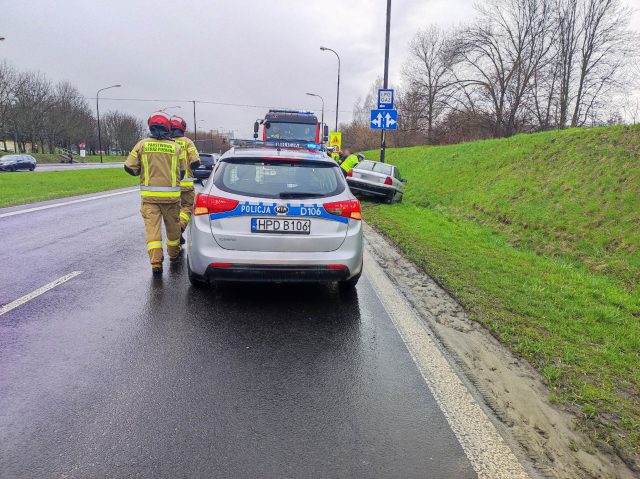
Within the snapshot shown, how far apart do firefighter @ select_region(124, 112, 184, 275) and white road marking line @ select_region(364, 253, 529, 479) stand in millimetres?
3101

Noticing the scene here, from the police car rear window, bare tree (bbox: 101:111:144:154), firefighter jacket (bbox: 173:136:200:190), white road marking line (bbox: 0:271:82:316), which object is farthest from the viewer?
bare tree (bbox: 101:111:144:154)

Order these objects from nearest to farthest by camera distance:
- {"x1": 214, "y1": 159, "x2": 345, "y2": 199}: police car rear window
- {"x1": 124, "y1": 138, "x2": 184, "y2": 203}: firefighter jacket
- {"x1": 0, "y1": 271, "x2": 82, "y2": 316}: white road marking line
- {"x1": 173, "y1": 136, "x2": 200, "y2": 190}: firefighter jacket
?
{"x1": 0, "y1": 271, "x2": 82, "y2": 316}: white road marking line
{"x1": 214, "y1": 159, "x2": 345, "y2": 199}: police car rear window
{"x1": 124, "y1": 138, "x2": 184, "y2": 203}: firefighter jacket
{"x1": 173, "y1": 136, "x2": 200, "y2": 190}: firefighter jacket

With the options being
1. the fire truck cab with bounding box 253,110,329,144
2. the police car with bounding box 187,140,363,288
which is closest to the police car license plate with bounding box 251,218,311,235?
the police car with bounding box 187,140,363,288

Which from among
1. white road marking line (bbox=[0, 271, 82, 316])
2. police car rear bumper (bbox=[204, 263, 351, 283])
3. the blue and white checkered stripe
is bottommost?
white road marking line (bbox=[0, 271, 82, 316])

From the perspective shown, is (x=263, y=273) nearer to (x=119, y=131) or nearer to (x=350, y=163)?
(x=350, y=163)

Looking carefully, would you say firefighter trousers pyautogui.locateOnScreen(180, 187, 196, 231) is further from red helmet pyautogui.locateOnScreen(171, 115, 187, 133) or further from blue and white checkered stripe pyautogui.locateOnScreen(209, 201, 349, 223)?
blue and white checkered stripe pyautogui.locateOnScreen(209, 201, 349, 223)

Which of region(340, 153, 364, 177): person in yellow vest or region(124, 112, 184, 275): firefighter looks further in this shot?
region(340, 153, 364, 177): person in yellow vest

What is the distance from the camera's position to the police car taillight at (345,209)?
4629mm

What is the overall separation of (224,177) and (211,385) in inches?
91.2

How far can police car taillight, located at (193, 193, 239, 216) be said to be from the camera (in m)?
4.50

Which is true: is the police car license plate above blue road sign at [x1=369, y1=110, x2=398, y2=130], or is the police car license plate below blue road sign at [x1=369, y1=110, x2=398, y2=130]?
below

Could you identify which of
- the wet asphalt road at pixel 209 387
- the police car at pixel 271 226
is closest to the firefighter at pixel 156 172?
the wet asphalt road at pixel 209 387

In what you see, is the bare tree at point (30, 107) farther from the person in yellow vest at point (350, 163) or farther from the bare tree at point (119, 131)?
the person in yellow vest at point (350, 163)

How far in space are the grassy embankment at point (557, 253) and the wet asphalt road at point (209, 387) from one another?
110 cm
